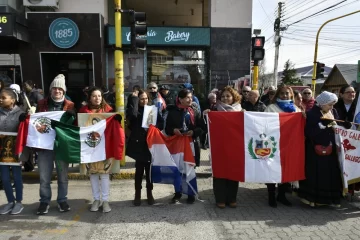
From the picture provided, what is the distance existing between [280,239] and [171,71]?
972cm

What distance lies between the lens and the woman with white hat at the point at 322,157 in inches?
190

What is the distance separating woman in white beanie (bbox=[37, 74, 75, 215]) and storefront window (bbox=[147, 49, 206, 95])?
809 cm

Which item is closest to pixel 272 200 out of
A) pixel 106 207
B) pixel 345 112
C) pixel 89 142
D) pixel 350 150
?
pixel 350 150

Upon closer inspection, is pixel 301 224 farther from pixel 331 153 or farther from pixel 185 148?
pixel 185 148

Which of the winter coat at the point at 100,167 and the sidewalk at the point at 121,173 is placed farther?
the sidewalk at the point at 121,173

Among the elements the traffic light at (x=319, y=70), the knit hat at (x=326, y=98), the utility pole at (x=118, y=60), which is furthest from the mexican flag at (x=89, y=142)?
the traffic light at (x=319, y=70)

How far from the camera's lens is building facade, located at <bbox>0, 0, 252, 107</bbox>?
37.3ft

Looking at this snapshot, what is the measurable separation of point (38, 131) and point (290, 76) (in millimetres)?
55057

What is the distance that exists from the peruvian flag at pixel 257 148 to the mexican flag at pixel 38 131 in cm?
242

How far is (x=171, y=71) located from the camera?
1288 cm

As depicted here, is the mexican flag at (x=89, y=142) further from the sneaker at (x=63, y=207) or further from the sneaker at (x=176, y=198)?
the sneaker at (x=176, y=198)

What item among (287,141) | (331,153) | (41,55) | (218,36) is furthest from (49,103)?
(218,36)

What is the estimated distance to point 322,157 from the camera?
16.0 feet

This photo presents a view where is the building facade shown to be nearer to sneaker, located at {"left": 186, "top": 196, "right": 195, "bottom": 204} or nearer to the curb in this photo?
the curb
